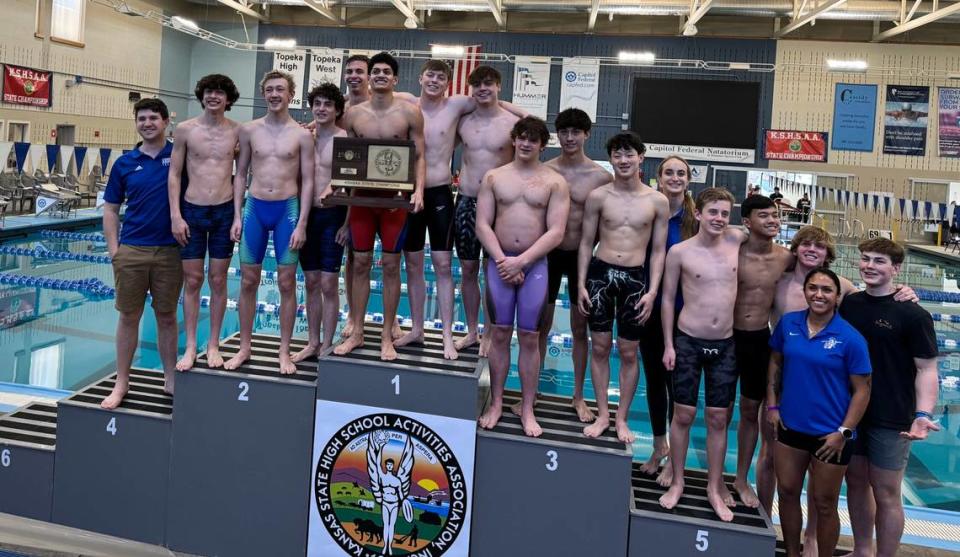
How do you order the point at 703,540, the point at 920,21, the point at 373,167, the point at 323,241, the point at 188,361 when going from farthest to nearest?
the point at 920,21
the point at 323,241
the point at 188,361
the point at 373,167
the point at 703,540

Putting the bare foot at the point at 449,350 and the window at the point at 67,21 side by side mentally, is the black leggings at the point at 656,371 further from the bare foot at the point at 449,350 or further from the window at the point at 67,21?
the window at the point at 67,21

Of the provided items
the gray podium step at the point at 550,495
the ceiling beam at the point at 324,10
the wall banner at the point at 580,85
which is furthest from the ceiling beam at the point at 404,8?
the gray podium step at the point at 550,495

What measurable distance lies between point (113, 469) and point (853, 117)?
2210 centimetres

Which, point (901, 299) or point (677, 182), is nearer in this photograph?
point (901, 299)

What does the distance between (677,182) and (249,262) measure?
8.00 feet

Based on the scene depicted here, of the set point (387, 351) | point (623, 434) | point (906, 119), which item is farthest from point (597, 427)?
point (906, 119)

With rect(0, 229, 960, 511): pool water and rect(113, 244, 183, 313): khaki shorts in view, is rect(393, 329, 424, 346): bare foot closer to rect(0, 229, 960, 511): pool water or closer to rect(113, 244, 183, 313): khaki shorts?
rect(113, 244, 183, 313): khaki shorts

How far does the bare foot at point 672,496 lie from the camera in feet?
11.7

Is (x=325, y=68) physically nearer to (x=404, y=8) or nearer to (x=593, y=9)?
(x=404, y=8)

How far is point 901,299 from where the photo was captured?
11.1ft

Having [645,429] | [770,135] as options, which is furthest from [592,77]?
[645,429]

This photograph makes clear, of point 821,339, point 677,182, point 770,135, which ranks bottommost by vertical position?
point 821,339

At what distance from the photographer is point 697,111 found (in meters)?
20.6

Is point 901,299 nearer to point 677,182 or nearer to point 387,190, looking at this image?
point 677,182
